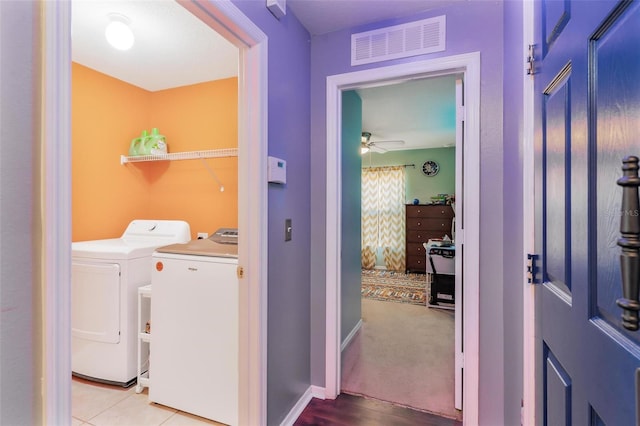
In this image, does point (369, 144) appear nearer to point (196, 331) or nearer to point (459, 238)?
point (459, 238)

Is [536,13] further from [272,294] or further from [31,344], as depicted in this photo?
[31,344]

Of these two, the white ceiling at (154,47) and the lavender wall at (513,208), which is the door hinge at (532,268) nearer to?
the lavender wall at (513,208)

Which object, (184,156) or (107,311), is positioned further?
(184,156)

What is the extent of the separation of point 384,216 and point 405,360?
4050 millimetres

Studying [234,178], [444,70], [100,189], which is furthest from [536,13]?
[100,189]

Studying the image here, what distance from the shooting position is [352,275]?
9.55 feet

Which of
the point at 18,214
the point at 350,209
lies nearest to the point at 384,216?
the point at 350,209

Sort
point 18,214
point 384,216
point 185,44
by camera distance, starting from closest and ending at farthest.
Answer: point 18,214, point 185,44, point 384,216

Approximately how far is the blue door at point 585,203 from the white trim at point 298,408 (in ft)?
4.20

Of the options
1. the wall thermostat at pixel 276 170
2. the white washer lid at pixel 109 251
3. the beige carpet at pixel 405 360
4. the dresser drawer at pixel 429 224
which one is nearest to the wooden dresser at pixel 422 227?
the dresser drawer at pixel 429 224

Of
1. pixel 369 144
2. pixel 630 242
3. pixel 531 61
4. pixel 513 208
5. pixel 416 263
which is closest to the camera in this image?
pixel 630 242

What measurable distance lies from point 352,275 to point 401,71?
1.87 meters

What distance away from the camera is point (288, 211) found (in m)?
1.75

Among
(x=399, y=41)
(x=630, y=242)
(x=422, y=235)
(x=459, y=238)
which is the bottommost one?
(x=422, y=235)
